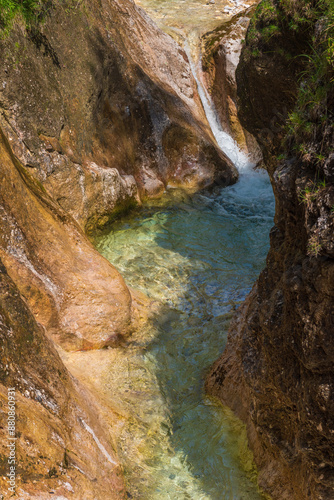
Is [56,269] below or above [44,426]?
above

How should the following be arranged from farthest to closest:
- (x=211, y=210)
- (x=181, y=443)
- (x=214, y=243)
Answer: (x=211, y=210)
(x=214, y=243)
(x=181, y=443)

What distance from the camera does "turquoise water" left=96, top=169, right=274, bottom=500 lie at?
3951mm

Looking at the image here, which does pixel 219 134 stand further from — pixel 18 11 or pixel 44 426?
pixel 44 426

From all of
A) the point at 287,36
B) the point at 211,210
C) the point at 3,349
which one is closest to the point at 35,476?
the point at 3,349

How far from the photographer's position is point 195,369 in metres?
5.27

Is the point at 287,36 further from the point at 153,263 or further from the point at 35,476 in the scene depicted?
the point at 35,476

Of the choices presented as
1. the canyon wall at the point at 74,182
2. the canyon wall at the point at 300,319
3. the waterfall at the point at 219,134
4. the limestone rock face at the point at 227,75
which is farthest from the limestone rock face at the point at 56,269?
the limestone rock face at the point at 227,75

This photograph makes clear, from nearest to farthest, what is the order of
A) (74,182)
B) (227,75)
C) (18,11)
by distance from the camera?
1. (18,11)
2. (74,182)
3. (227,75)

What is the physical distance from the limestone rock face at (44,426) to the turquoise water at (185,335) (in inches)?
20.5

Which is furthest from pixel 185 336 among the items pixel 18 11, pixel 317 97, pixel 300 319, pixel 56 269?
pixel 18 11

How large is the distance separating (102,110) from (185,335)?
15.7 feet

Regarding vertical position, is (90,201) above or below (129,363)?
above

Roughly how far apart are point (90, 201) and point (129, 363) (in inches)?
136

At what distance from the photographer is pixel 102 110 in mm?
8820
